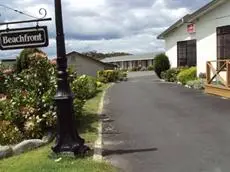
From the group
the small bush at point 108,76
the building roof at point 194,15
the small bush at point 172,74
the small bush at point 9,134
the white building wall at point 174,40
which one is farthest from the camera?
the small bush at point 108,76

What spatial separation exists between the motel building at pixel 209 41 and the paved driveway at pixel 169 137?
13.7 ft

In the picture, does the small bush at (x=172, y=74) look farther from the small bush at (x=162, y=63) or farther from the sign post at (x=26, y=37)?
the sign post at (x=26, y=37)

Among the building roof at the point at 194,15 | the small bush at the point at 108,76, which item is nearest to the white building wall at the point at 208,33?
the building roof at the point at 194,15

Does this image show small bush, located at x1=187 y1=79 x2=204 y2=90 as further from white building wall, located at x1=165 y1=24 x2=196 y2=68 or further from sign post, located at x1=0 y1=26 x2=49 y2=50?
sign post, located at x1=0 y1=26 x2=49 y2=50

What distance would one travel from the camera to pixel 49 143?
11094 millimetres

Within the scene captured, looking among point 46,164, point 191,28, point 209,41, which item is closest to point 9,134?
point 46,164

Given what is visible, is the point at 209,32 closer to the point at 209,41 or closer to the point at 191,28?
the point at 209,41

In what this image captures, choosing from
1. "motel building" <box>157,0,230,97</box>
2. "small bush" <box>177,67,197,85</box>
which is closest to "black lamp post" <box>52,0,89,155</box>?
"motel building" <box>157,0,230,97</box>

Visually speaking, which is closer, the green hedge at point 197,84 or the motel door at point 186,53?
the green hedge at point 197,84

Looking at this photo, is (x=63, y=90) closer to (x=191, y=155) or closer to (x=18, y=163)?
(x=18, y=163)

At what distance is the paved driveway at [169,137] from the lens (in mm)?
8703

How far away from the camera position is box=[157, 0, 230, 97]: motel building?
871 inches

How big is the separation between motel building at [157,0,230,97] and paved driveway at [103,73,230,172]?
4.17m

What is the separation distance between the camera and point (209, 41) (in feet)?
90.9
